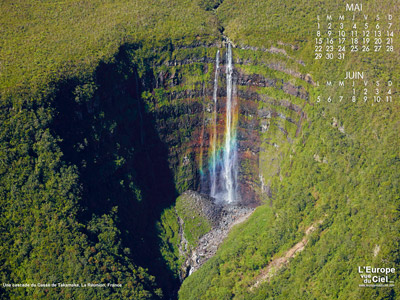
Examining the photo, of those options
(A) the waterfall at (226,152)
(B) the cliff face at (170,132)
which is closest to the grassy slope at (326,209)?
(B) the cliff face at (170,132)

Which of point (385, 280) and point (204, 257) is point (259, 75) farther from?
point (385, 280)

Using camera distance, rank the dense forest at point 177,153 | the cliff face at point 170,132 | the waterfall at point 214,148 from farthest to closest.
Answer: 1. the waterfall at point 214,148
2. the cliff face at point 170,132
3. the dense forest at point 177,153

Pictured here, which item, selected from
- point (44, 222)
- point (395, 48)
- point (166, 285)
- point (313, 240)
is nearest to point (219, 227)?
point (166, 285)

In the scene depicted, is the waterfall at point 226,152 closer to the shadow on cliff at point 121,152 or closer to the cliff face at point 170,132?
the cliff face at point 170,132

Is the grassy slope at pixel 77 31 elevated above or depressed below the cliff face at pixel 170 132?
above

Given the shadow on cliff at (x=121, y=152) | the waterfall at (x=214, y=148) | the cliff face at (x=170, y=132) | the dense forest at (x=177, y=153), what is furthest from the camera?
the waterfall at (x=214, y=148)

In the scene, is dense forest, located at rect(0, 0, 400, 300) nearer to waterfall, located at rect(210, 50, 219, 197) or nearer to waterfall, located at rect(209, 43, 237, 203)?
waterfall, located at rect(210, 50, 219, 197)
